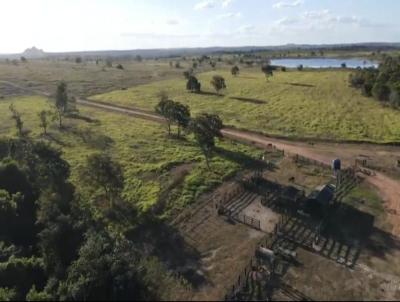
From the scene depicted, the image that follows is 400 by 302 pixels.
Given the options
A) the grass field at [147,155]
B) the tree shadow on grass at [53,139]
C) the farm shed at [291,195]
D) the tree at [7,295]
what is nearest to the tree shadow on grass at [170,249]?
the grass field at [147,155]

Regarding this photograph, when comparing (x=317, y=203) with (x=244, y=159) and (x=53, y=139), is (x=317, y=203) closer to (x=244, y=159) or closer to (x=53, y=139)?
(x=244, y=159)

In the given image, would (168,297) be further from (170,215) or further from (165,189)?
(165,189)

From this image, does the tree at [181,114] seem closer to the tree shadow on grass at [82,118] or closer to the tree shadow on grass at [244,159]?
the tree shadow on grass at [244,159]

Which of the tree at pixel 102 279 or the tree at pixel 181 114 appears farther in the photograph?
the tree at pixel 181 114

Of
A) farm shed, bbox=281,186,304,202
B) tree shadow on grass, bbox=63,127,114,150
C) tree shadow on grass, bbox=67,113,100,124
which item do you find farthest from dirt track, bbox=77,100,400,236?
tree shadow on grass, bbox=67,113,100,124

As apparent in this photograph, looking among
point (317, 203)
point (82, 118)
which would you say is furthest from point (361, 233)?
point (82, 118)

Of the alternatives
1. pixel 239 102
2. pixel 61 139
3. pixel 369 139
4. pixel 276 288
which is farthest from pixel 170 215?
pixel 239 102
